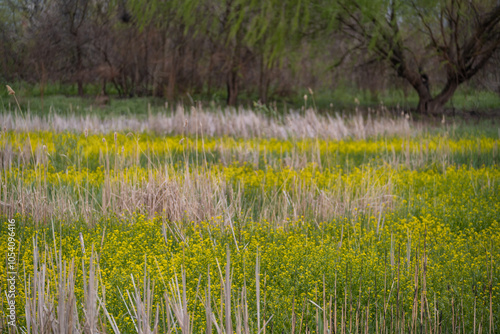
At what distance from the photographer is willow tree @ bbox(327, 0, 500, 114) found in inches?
441

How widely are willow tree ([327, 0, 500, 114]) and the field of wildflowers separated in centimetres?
631

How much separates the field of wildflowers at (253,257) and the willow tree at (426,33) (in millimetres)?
6313

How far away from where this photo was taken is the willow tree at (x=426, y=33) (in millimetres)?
11203

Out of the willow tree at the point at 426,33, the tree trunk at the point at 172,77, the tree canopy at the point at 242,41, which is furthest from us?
the tree trunk at the point at 172,77

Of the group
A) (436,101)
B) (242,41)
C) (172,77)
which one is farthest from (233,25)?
(436,101)

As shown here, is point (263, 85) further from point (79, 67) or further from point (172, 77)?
point (79, 67)

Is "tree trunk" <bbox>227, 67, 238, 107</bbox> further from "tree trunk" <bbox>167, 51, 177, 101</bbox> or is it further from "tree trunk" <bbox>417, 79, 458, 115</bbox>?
"tree trunk" <bbox>417, 79, 458, 115</bbox>

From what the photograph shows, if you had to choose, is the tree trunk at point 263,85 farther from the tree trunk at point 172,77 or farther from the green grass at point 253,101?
the tree trunk at point 172,77

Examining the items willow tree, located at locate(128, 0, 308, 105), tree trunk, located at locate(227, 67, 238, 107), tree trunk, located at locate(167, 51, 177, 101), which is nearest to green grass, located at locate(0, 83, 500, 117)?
tree trunk, located at locate(167, 51, 177, 101)

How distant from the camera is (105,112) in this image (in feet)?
40.4

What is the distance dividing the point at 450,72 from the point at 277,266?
11031 mm

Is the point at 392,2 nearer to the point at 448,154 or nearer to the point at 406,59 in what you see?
the point at 406,59

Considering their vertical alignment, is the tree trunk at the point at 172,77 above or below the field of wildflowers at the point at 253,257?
above

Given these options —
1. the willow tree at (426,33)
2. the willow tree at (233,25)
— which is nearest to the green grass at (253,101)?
the willow tree at (426,33)
